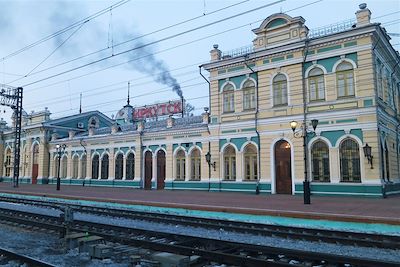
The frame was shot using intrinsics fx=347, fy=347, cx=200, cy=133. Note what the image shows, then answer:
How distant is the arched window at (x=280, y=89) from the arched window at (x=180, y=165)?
862 cm

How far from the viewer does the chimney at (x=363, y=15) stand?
18.5 metres

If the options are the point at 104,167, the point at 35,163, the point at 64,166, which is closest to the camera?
the point at 104,167

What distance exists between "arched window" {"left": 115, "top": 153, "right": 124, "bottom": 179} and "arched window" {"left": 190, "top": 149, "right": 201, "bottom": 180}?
7.87m

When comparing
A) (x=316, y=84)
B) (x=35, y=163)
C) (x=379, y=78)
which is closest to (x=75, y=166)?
(x=35, y=163)

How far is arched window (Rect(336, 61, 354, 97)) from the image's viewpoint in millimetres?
19094

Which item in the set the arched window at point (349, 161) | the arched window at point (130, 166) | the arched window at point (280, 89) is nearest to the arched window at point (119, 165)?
the arched window at point (130, 166)

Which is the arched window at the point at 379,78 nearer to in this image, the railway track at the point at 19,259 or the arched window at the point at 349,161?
the arched window at the point at 349,161

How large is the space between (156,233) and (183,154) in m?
17.1

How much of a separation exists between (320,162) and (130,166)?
16.5 metres

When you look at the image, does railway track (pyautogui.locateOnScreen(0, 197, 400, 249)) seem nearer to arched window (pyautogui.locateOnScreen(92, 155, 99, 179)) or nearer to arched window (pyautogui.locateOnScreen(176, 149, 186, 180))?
arched window (pyautogui.locateOnScreen(176, 149, 186, 180))

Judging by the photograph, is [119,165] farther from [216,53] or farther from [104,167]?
[216,53]

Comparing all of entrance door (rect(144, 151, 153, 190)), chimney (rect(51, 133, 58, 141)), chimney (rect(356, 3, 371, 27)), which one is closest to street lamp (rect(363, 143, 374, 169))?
chimney (rect(356, 3, 371, 27))

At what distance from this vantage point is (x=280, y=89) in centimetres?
2153

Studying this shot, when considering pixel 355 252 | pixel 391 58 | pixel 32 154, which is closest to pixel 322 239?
pixel 355 252
